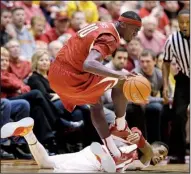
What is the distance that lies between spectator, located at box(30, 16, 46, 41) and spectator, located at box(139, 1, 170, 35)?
2.36 m

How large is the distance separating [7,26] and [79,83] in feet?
12.7

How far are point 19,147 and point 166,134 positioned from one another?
2171mm

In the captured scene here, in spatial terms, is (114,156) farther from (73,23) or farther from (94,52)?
(73,23)

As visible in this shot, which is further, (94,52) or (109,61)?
(109,61)

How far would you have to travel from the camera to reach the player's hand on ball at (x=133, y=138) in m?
6.28

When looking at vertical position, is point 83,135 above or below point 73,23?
below

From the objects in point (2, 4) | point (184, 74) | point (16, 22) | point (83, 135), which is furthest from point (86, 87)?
point (2, 4)

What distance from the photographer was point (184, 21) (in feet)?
26.1

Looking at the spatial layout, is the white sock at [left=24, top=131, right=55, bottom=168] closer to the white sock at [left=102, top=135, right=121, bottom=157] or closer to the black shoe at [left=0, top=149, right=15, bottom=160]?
the white sock at [left=102, top=135, right=121, bottom=157]

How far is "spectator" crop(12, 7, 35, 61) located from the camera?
967cm

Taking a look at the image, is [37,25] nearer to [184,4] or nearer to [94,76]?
[184,4]

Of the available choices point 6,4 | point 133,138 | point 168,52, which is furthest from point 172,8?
point 133,138

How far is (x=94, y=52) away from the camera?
5.66 meters

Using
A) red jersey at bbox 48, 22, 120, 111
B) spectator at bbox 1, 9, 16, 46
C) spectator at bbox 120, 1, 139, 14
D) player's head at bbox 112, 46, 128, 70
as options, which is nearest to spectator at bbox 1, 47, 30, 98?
spectator at bbox 1, 9, 16, 46
